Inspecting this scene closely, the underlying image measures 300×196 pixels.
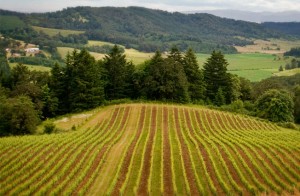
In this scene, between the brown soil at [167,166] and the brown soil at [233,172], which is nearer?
the brown soil at [167,166]

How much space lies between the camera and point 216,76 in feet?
238

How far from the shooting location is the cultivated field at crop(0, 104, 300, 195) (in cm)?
2570

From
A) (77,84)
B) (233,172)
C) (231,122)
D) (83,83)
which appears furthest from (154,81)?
(233,172)

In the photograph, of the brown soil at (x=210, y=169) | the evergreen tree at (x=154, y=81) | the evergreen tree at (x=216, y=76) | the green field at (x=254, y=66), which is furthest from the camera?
the green field at (x=254, y=66)

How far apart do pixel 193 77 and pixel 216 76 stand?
6435mm

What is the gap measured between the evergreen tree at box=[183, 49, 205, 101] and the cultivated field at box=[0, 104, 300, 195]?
2228 centimetres

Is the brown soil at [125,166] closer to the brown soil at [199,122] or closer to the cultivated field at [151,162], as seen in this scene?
the cultivated field at [151,162]

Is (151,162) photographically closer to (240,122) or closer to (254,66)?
(240,122)

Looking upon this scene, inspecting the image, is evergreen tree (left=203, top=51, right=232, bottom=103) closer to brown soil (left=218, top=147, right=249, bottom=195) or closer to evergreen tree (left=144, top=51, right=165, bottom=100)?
evergreen tree (left=144, top=51, right=165, bottom=100)

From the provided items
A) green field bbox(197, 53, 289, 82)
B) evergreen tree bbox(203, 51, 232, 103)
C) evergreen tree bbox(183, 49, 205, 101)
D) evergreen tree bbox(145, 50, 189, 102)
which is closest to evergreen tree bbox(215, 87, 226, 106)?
evergreen tree bbox(203, 51, 232, 103)

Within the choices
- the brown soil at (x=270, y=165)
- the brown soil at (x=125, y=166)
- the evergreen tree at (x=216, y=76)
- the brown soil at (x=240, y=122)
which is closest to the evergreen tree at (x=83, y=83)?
the brown soil at (x=125, y=166)

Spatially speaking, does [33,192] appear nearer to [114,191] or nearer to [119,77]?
[114,191]

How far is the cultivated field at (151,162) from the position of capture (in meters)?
25.7

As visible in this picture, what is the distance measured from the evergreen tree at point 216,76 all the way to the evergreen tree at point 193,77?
3.34 meters
